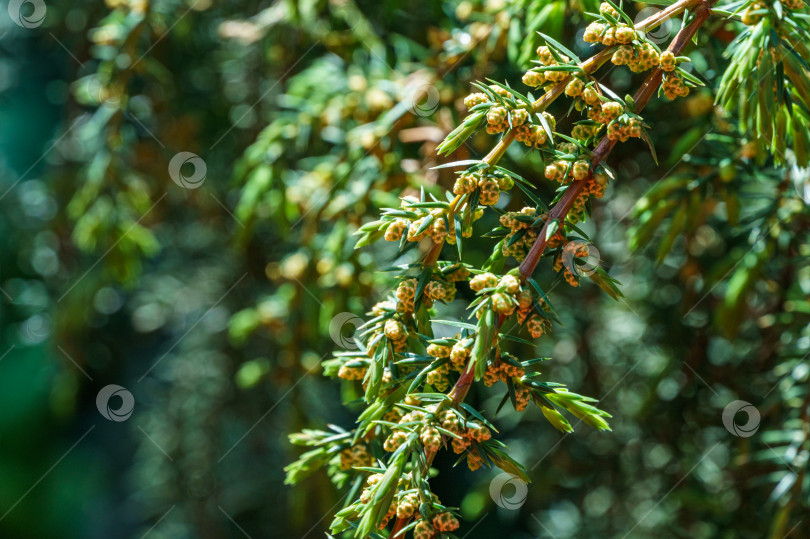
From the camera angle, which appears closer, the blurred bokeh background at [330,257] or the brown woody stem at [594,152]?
the brown woody stem at [594,152]

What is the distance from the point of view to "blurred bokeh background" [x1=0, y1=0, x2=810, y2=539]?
967 mm

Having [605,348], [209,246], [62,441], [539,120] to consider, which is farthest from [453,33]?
[62,441]

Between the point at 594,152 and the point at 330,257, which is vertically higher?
the point at 594,152

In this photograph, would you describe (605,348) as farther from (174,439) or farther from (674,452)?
(174,439)

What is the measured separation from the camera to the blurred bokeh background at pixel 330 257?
97cm

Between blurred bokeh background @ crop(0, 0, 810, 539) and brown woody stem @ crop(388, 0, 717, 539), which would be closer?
brown woody stem @ crop(388, 0, 717, 539)

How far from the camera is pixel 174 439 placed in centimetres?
168

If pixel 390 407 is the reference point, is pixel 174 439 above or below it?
below

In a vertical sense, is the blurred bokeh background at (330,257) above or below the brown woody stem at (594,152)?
below

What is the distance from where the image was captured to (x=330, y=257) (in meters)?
1.00

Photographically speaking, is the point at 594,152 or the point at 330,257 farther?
the point at 330,257

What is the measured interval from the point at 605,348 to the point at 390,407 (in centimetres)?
93

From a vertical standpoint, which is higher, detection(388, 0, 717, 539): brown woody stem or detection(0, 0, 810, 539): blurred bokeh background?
detection(388, 0, 717, 539): brown woody stem

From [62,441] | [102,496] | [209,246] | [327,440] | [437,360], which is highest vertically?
[437,360]
